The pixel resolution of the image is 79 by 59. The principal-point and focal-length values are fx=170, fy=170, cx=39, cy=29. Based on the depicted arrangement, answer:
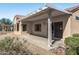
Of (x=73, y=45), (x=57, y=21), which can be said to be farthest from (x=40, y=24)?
(x=73, y=45)

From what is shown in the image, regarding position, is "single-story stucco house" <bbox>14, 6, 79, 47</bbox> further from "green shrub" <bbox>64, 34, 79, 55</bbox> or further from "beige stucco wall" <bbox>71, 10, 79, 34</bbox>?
"green shrub" <bbox>64, 34, 79, 55</bbox>

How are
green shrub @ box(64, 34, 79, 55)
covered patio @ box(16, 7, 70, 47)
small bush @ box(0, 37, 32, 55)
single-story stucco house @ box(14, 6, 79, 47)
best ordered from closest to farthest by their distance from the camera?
small bush @ box(0, 37, 32, 55), green shrub @ box(64, 34, 79, 55), single-story stucco house @ box(14, 6, 79, 47), covered patio @ box(16, 7, 70, 47)

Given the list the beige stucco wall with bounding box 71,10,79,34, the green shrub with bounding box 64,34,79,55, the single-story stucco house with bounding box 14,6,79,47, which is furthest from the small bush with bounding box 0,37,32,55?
the beige stucco wall with bounding box 71,10,79,34

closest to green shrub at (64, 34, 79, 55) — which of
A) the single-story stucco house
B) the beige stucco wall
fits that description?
the single-story stucco house

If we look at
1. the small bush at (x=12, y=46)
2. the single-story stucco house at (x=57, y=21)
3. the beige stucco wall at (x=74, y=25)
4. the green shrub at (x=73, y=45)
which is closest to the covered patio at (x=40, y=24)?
the single-story stucco house at (x=57, y=21)

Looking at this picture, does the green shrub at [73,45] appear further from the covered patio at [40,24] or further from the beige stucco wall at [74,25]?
the covered patio at [40,24]

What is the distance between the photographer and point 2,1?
4.41 metres

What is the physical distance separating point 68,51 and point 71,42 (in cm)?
65

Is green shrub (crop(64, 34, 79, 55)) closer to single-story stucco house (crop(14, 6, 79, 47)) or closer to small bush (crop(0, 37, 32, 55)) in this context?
small bush (crop(0, 37, 32, 55))

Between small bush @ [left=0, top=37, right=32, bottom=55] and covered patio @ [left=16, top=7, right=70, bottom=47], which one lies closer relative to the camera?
small bush @ [left=0, top=37, right=32, bottom=55]

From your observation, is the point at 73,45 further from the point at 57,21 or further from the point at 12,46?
the point at 57,21

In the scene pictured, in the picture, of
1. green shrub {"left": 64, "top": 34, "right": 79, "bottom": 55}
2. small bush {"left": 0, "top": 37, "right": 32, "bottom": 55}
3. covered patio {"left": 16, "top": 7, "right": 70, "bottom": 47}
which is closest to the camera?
small bush {"left": 0, "top": 37, "right": 32, "bottom": 55}
